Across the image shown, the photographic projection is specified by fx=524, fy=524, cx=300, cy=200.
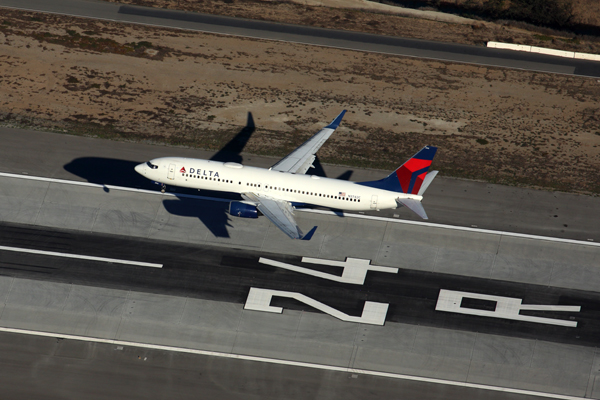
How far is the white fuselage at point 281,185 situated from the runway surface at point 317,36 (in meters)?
28.7

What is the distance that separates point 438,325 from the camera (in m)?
47.5

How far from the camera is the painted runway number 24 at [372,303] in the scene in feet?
156

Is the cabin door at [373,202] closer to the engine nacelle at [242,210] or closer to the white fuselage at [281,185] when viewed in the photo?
the white fuselage at [281,185]

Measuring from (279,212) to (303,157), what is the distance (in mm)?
7962

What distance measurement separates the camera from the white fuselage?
164 feet

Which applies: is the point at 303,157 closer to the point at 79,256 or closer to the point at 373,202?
the point at 373,202

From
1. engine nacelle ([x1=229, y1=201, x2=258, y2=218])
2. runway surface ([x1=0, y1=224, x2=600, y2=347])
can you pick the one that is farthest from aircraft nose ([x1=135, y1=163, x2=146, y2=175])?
engine nacelle ([x1=229, y1=201, x2=258, y2=218])

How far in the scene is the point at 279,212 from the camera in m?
48.9

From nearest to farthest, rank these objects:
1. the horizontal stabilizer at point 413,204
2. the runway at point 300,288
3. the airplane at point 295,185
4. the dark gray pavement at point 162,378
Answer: the dark gray pavement at point 162,378, the runway at point 300,288, the horizontal stabilizer at point 413,204, the airplane at point 295,185

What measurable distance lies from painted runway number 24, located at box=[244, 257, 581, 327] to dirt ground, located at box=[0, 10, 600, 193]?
46.5 ft

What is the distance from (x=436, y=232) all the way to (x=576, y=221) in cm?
1551

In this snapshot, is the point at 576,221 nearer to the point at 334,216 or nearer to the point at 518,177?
the point at 518,177

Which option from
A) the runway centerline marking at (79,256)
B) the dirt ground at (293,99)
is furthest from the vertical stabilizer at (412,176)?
the runway centerline marking at (79,256)

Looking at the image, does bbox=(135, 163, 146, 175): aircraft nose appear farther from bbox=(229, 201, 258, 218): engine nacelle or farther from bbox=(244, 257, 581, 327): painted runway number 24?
bbox=(244, 257, 581, 327): painted runway number 24
